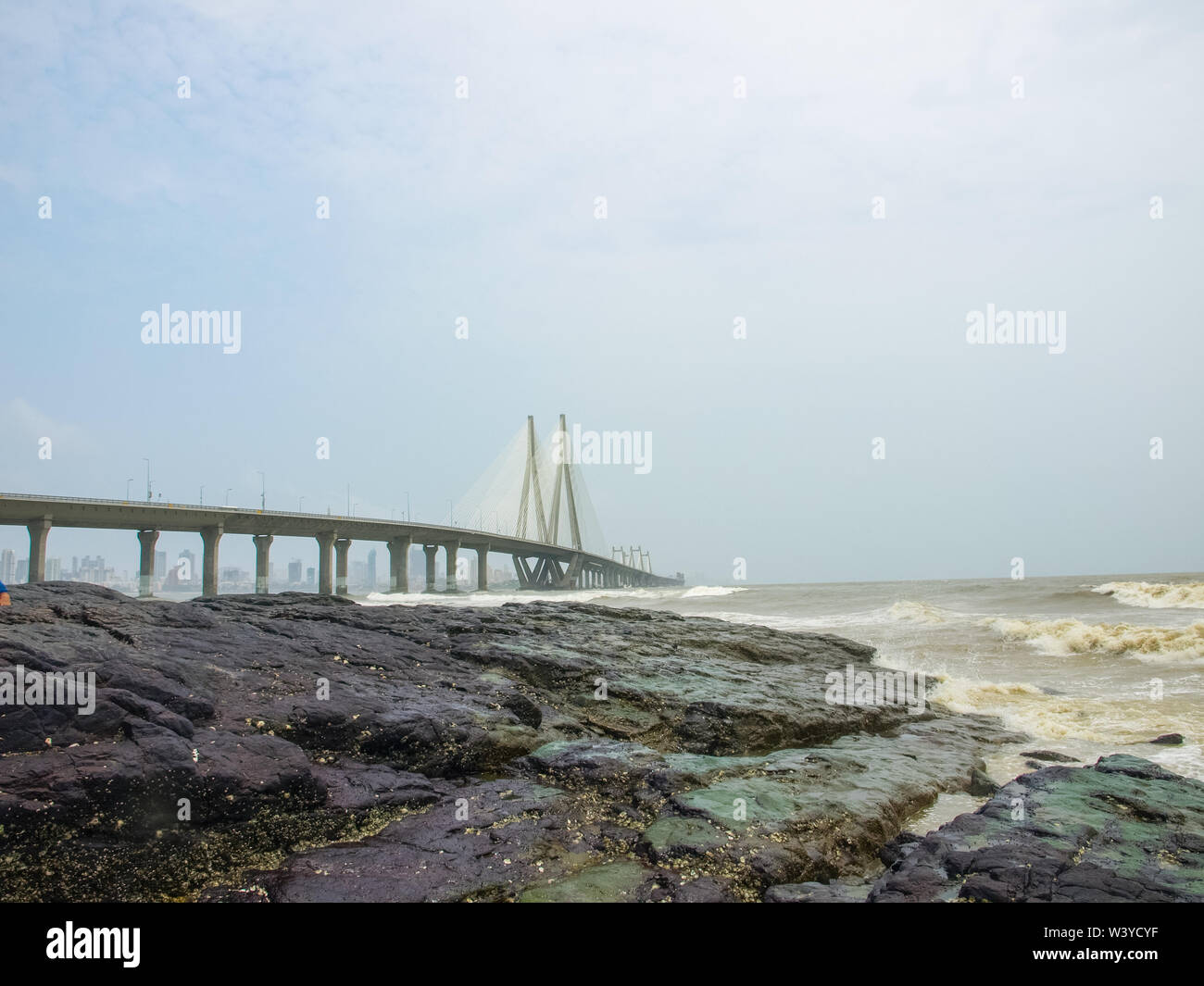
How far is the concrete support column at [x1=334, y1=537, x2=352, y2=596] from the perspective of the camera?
69.3 meters

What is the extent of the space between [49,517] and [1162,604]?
223 ft

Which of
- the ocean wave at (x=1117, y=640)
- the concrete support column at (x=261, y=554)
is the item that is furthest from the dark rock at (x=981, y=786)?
the concrete support column at (x=261, y=554)

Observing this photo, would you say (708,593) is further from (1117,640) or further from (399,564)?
(1117,640)

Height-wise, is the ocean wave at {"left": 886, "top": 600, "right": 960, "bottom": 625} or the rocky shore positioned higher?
the rocky shore

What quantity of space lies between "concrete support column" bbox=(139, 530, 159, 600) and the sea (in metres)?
47.5

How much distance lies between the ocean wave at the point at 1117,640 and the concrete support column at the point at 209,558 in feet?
190

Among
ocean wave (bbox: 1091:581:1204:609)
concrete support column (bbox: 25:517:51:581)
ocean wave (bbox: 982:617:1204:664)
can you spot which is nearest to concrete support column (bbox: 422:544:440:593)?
concrete support column (bbox: 25:517:51:581)

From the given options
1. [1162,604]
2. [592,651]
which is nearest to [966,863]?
[592,651]

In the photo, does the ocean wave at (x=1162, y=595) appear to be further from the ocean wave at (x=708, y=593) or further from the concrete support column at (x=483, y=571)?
the concrete support column at (x=483, y=571)

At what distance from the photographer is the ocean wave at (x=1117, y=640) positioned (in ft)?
56.1

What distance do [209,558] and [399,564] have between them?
19.9 metres

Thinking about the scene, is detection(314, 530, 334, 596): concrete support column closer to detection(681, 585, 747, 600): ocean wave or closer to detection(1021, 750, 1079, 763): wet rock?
detection(681, 585, 747, 600): ocean wave
